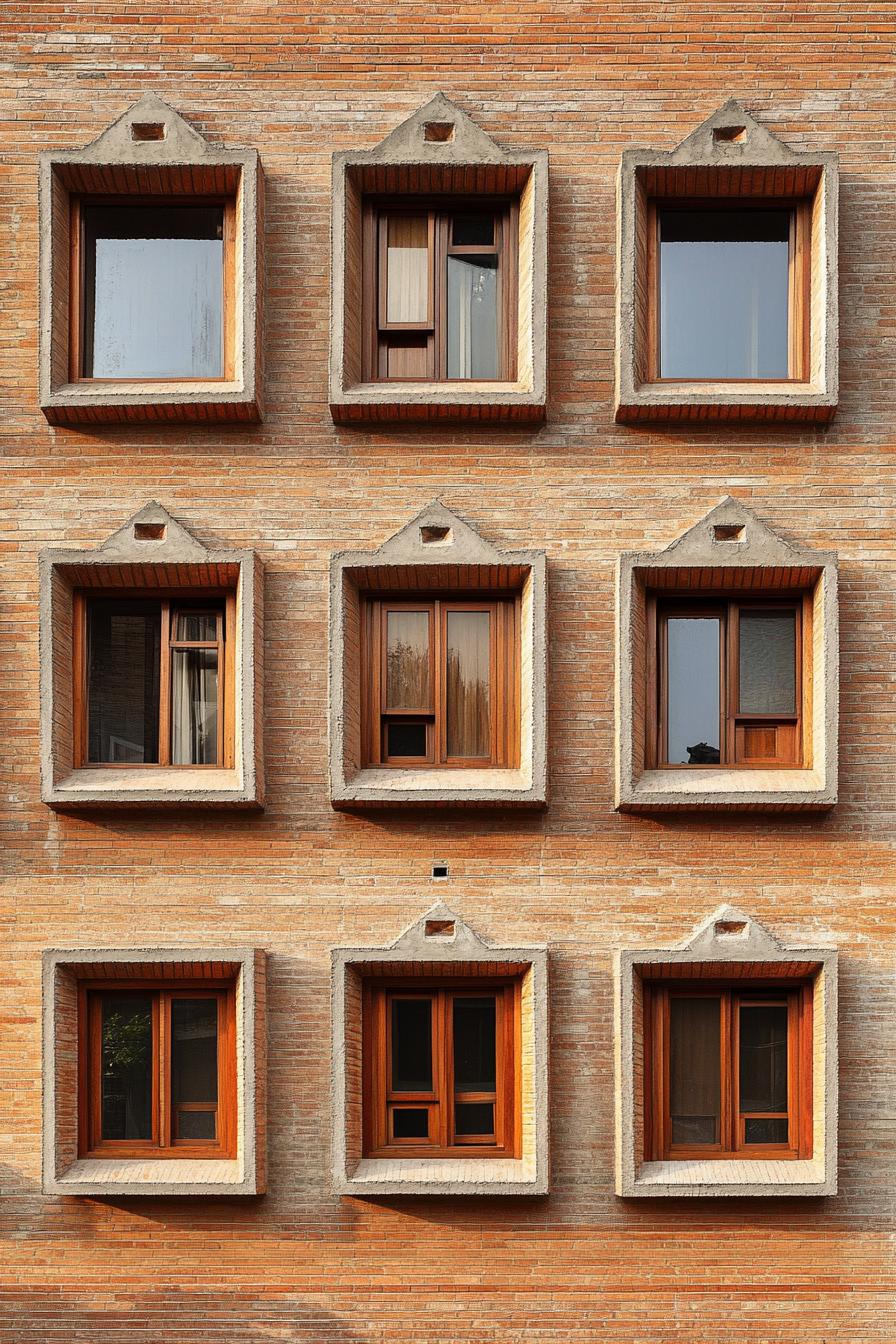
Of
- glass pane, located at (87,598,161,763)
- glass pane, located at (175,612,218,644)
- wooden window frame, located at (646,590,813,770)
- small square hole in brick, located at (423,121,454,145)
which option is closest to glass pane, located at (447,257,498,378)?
small square hole in brick, located at (423,121,454,145)

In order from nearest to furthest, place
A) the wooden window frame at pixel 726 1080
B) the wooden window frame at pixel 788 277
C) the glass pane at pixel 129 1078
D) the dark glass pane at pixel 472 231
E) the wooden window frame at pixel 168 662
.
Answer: the wooden window frame at pixel 726 1080, the glass pane at pixel 129 1078, the wooden window frame at pixel 168 662, the wooden window frame at pixel 788 277, the dark glass pane at pixel 472 231

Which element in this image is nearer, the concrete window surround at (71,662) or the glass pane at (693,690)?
the concrete window surround at (71,662)

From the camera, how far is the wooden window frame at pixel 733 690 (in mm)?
9469

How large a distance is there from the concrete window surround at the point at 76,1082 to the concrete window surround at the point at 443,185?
4.76 meters

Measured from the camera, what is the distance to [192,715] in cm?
953

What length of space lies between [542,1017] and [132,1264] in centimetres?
398

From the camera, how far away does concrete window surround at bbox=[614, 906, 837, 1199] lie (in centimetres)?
891

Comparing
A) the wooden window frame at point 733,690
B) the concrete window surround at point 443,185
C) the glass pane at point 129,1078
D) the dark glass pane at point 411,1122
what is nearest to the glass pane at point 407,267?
the concrete window surround at point 443,185

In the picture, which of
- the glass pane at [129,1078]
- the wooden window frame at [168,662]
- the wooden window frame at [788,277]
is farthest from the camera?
the wooden window frame at [788,277]

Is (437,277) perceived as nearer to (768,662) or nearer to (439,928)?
(768,662)

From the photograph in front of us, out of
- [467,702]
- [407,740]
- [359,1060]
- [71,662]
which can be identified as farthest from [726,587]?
[71,662]

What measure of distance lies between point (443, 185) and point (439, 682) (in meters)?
4.32

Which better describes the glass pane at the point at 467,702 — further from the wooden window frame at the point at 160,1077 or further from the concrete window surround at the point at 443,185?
the wooden window frame at the point at 160,1077

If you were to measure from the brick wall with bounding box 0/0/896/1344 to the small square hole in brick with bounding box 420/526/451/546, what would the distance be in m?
0.30
